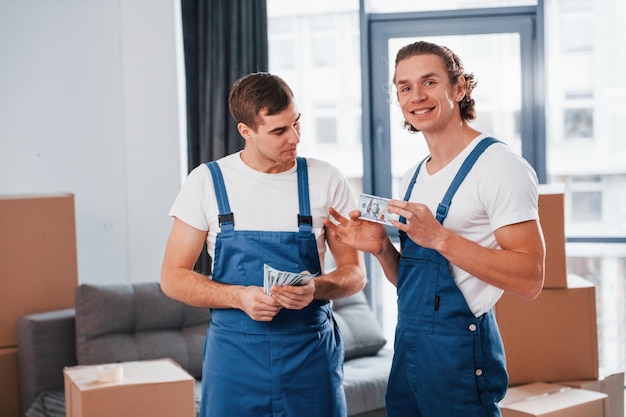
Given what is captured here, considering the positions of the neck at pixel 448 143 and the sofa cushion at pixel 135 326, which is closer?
the neck at pixel 448 143

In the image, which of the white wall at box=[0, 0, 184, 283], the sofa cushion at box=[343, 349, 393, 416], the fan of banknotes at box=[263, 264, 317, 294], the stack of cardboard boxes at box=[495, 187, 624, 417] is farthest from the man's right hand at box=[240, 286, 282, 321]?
the white wall at box=[0, 0, 184, 283]

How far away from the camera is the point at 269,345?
7.23 feet

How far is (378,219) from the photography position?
6.84ft

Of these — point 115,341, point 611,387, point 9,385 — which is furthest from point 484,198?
point 9,385

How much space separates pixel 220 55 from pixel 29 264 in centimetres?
178

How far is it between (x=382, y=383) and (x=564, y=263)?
116 centimetres

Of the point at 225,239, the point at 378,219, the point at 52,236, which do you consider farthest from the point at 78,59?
the point at 378,219

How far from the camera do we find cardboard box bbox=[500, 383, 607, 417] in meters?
3.00

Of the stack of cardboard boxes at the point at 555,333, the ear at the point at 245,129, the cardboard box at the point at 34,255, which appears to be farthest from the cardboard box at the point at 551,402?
the cardboard box at the point at 34,255

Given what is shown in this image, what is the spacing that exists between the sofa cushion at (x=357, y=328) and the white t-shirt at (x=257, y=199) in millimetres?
2150

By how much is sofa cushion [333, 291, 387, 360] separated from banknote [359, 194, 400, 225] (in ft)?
7.64

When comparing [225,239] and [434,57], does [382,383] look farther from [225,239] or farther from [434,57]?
[434,57]

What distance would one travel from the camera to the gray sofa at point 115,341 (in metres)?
3.72

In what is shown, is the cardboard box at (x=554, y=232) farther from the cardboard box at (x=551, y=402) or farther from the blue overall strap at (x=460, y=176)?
the blue overall strap at (x=460, y=176)
